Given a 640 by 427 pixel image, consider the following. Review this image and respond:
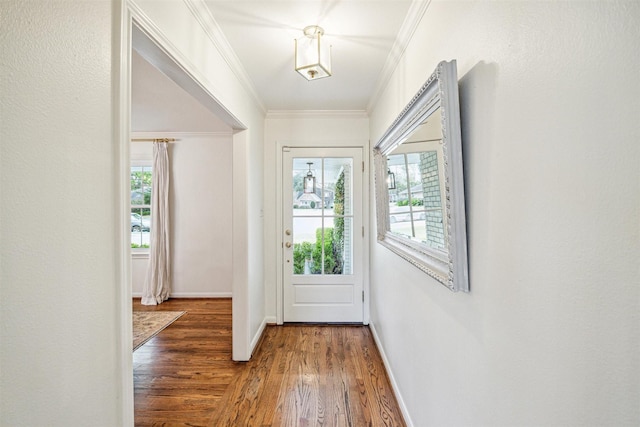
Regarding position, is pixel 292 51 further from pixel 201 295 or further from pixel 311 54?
pixel 201 295

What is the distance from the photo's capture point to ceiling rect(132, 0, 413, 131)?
161 cm

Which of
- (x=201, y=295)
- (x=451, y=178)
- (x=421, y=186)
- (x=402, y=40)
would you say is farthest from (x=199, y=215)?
(x=451, y=178)

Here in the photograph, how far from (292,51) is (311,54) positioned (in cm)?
36

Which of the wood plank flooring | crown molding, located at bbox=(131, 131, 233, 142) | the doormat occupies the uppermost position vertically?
crown molding, located at bbox=(131, 131, 233, 142)

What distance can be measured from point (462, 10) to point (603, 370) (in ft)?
3.80

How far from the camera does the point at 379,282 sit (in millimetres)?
2779

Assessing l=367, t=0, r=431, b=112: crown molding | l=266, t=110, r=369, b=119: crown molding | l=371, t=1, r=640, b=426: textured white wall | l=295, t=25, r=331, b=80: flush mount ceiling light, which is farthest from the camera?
l=266, t=110, r=369, b=119: crown molding

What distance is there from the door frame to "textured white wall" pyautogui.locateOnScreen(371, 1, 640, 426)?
2047mm

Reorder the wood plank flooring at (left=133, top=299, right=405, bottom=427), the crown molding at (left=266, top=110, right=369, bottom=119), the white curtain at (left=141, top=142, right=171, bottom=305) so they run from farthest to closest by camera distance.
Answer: the white curtain at (left=141, top=142, right=171, bottom=305)
the crown molding at (left=266, top=110, right=369, bottom=119)
the wood plank flooring at (left=133, top=299, right=405, bottom=427)

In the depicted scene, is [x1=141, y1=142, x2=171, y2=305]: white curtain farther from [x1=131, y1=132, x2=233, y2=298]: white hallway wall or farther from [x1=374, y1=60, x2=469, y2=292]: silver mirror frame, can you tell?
[x1=374, y1=60, x2=469, y2=292]: silver mirror frame

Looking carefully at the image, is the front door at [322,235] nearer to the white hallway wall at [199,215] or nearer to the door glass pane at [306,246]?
the door glass pane at [306,246]

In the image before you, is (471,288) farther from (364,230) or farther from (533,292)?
(364,230)

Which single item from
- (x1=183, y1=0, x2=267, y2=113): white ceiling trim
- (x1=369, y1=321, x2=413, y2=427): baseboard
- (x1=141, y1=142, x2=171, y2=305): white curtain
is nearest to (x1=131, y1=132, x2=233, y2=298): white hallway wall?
(x1=141, y1=142, x2=171, y2=305): white curtain

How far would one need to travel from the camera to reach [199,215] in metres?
4.43
